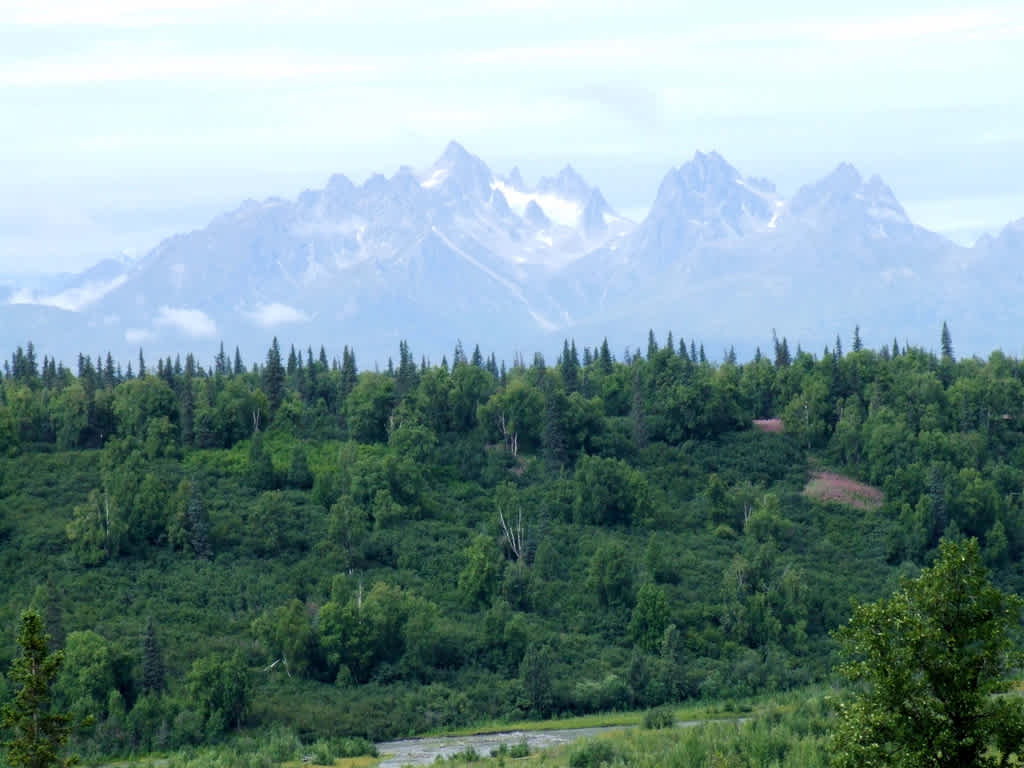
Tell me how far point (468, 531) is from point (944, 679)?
72.4 metres

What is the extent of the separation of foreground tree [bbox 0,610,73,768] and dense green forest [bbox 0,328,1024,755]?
119ft

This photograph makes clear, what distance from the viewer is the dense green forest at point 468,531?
81688 millimetres

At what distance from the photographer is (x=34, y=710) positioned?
38.0 meters

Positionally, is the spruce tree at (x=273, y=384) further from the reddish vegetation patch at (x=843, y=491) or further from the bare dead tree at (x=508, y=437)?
the reddish vegetation patch at (x=843, y=491)

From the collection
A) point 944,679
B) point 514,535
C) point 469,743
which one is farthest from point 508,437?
point 944,679

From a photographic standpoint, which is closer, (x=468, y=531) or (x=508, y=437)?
(x=468, y=531)

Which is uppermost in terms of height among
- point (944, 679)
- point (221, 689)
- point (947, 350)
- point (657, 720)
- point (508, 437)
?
point (947, 350)

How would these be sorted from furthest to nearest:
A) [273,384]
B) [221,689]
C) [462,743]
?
1. [273,384]
2. [221,689]
3. [462,743]

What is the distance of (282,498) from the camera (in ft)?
348

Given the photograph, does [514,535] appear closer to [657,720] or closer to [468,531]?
[468,531]

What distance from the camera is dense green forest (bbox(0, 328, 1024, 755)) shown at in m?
81.7

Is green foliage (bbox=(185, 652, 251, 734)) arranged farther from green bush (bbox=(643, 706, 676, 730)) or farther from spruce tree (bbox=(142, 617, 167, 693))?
green bush (bbox=(643, 706, 676, 730))

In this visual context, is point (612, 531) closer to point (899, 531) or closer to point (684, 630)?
point (684, 630)

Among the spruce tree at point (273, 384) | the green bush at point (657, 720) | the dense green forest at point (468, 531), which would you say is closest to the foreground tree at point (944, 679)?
the green bush at point (657, 720)
